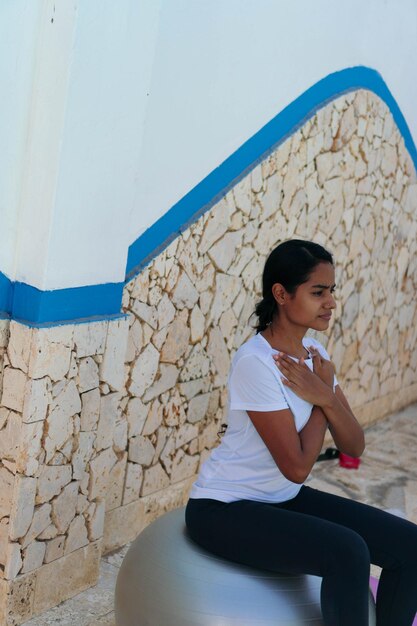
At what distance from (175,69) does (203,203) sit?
21.9 inches

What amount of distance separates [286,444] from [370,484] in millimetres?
2441

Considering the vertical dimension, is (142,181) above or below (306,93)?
below

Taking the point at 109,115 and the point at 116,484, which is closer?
the point at 109,115

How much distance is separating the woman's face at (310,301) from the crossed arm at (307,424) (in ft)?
0.44

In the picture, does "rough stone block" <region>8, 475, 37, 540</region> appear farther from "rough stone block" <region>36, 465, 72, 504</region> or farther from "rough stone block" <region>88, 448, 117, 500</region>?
"rough stone block" <region>88, 448, 117, 500</region>

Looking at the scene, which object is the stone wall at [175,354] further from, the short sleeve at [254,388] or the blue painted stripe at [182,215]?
the short sleeve at [254,388]

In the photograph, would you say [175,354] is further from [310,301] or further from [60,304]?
[310,301]

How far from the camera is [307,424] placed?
8.27 feet

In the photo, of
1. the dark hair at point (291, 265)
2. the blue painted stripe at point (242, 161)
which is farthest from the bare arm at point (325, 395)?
the blue painted stripe at point (242, 161)

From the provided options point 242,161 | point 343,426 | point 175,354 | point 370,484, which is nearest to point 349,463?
point 370,484

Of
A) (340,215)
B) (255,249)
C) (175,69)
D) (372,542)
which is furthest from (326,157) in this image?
(372,542)

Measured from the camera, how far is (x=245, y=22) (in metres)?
3.66

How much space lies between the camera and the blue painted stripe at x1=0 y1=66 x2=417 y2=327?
278cm

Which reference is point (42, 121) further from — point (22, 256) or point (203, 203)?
point (203, 203)
